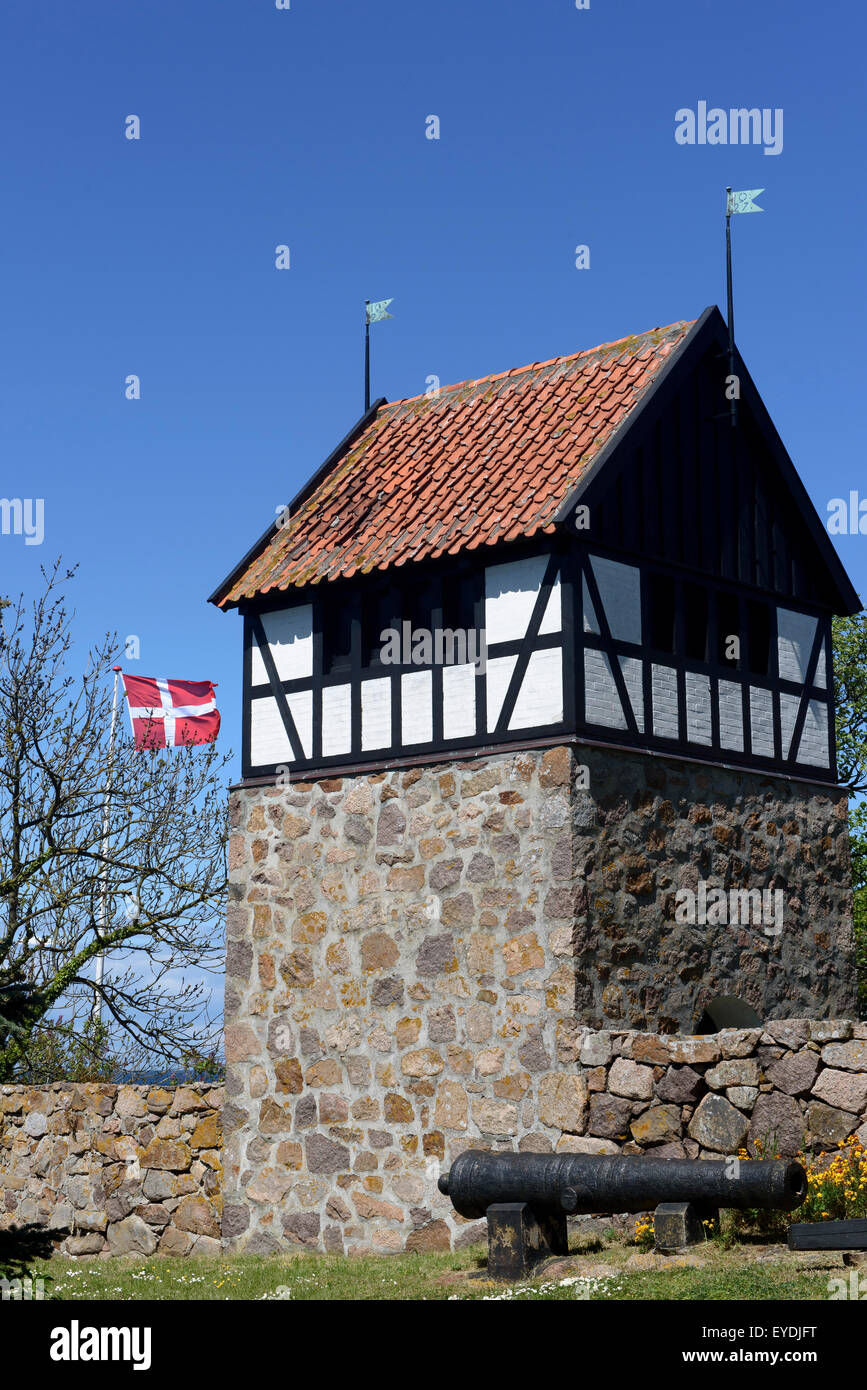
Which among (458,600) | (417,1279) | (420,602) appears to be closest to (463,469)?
(420,602)

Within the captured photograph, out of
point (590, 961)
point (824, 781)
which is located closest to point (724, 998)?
point (590, 961)

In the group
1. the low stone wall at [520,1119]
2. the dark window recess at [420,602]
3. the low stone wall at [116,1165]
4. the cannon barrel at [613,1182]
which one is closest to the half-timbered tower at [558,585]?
the dark window recess at [420,602]

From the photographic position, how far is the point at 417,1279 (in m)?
→ 13.1

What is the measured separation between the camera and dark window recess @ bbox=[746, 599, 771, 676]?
18156 mm

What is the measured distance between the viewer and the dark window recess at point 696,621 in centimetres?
1745

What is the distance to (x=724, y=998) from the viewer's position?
1658cm

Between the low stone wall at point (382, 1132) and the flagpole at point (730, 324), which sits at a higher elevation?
the flagpole at point (730, 324)

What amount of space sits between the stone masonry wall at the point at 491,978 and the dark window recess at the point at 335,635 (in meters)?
1.37

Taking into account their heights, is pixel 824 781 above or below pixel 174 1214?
above

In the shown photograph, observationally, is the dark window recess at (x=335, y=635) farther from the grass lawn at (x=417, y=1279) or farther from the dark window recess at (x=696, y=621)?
the grass lawn at (x=417, y=1279)

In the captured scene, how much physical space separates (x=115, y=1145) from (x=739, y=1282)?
9987 millimetres
